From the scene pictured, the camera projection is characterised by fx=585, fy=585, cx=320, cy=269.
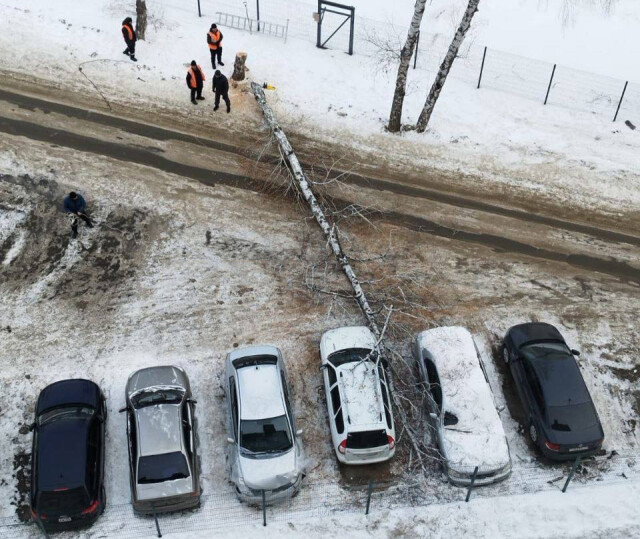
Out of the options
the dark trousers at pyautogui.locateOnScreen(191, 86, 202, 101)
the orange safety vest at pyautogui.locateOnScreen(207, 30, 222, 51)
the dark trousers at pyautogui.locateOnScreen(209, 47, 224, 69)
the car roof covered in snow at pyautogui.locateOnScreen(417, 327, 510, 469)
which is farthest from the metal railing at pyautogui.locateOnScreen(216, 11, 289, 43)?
the car roof covered in snow at pyautogui.locateOnScreen(417, 327, 510, 469)

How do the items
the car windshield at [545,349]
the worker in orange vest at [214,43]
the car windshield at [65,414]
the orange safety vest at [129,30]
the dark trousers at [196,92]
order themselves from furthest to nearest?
the worker in orange vest at [214,43]
the orange safety vest at [129,30]
the dark trousers at [196,92]
the car windshield at [545,349]
the car windshield at [65,414]

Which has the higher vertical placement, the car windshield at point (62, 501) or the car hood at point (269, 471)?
the car hood at point (269, 471)

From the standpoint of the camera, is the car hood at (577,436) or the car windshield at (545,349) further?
the car windshield at (545,349)

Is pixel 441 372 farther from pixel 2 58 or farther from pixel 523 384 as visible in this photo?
pixel 2 58

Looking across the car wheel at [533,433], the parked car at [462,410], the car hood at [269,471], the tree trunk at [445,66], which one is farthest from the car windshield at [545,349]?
the tree trunk at [445,66]

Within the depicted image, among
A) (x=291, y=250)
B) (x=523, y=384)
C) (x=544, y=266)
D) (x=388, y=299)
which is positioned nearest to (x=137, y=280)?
(x=291, y=250)

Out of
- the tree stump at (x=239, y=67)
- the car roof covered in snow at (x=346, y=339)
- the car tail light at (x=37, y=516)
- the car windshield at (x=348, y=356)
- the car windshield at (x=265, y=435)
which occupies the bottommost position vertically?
the car tail light at (x=37, y=516)

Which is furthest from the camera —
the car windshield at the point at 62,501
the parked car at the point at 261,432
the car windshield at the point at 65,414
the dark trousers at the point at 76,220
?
the dark trousers at the point at 76,220

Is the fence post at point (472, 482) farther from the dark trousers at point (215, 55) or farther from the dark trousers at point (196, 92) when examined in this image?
the dark trousers at point (215, 55)

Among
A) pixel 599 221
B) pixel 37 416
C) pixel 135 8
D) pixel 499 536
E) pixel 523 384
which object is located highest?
pixel 135 8
